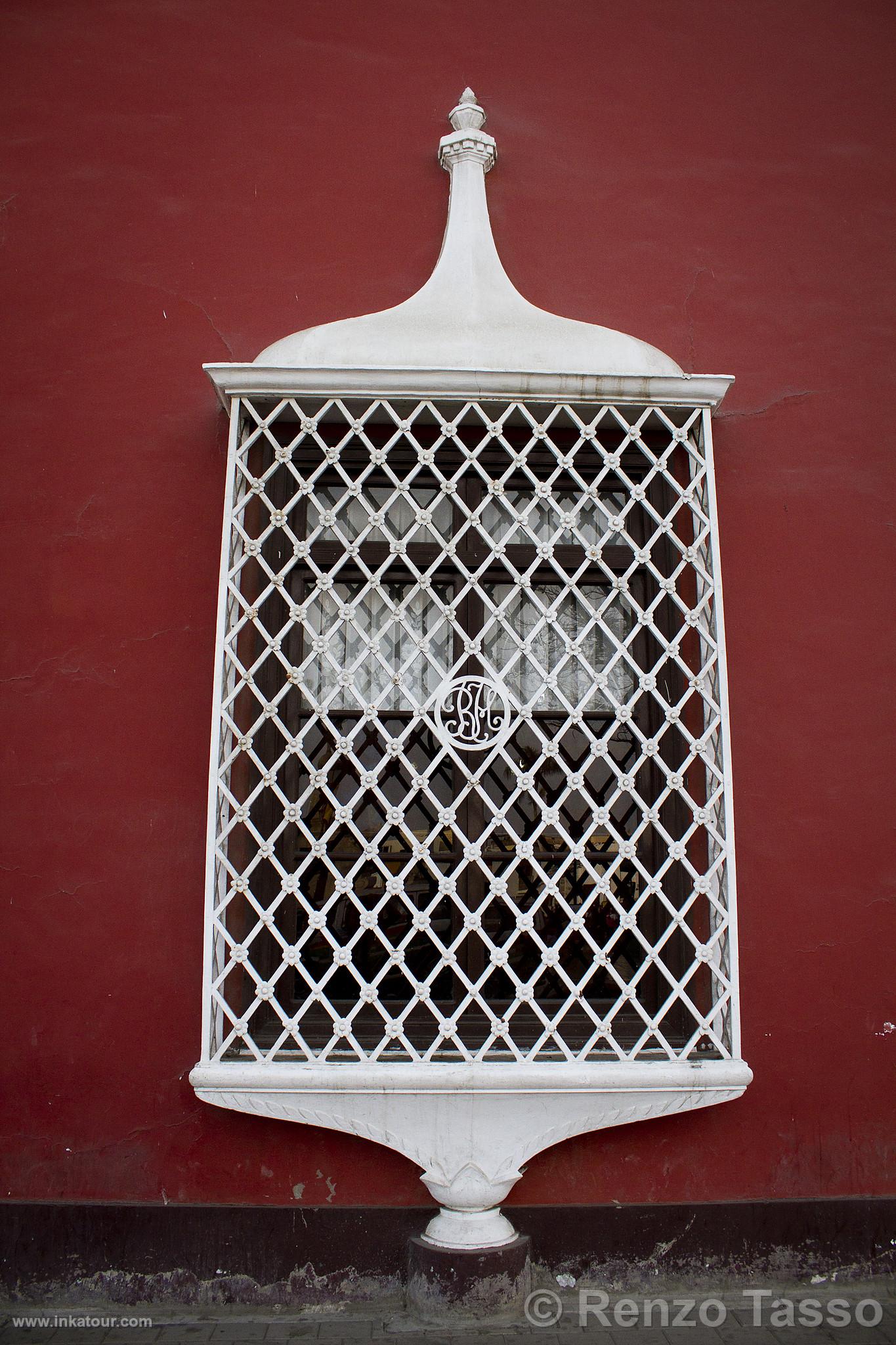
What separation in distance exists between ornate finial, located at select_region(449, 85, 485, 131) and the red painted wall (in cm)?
11

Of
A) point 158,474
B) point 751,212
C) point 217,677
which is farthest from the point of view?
point 751,212

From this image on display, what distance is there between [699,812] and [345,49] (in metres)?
2.67

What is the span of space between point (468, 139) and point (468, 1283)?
10.7 feet

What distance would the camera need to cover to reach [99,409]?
2.79 m

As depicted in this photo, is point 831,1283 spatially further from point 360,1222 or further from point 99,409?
point 99,409

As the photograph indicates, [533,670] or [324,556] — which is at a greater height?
[324,556]

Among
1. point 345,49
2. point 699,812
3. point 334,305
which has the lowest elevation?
point 699,812

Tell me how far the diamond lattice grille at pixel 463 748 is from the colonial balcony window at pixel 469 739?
11 millimetres

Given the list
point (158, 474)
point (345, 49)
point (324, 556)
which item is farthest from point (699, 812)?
point (345, 49)

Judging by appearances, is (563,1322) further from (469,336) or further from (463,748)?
(469,336)

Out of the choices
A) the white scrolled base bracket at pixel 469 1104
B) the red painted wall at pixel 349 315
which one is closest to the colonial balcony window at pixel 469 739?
the white scrolled base bracket at pixel 469 1104

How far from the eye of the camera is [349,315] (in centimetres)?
286

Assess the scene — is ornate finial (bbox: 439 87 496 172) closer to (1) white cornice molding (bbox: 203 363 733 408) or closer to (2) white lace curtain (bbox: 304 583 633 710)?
(1) white cornice molding (bbox: 203 363 733 408)

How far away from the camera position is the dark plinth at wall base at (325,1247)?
8.06 ft
